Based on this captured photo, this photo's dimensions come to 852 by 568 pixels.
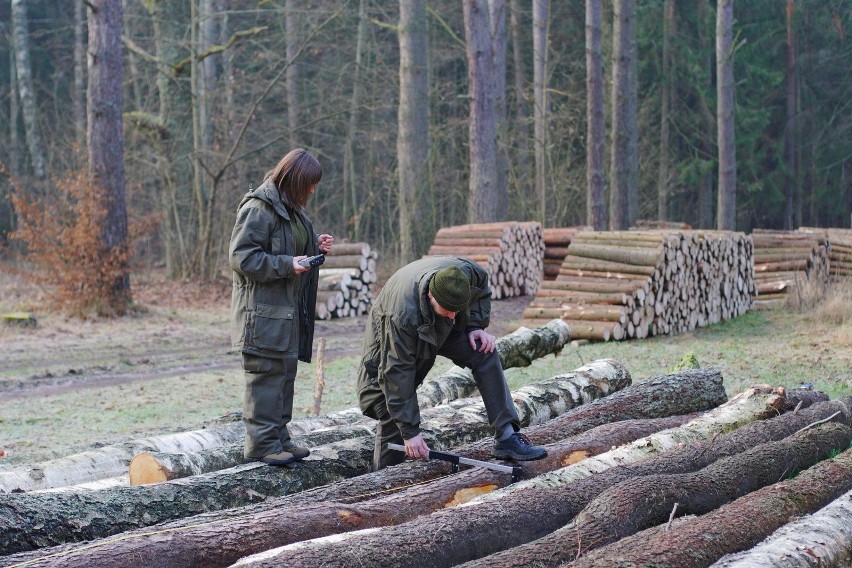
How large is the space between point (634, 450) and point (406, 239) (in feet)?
52.2

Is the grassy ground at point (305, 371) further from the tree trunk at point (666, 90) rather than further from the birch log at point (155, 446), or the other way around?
the tree trunk at point (666, 90)

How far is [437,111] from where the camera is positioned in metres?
29.7

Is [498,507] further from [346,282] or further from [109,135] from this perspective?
[109,135]

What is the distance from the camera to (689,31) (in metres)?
37.6

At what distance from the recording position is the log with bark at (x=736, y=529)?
14.1 ft

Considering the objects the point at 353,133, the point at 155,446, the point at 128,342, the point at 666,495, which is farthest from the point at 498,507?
the point at 353,133

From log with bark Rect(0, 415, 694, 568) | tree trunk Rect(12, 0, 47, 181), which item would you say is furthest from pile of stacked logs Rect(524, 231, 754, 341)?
tree trunk Rect(12, 0, 47, 181)

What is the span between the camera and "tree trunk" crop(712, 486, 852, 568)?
4.46 metres

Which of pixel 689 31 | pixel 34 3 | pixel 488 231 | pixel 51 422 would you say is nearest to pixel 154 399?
pixel 51 422

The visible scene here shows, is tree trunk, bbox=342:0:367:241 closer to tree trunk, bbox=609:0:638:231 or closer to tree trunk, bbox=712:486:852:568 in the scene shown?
tree trunk, bbox=609:0:638:231

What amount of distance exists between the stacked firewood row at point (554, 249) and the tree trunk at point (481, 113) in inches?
48.2

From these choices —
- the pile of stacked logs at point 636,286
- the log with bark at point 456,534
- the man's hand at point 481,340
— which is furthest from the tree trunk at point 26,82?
the log with bark at point 456,534

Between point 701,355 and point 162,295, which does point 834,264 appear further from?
point 162,295

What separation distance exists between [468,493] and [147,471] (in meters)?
1.83
